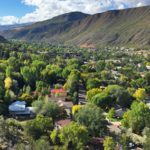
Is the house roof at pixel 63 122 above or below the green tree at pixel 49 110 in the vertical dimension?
below

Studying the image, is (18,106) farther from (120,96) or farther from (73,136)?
(120,96)

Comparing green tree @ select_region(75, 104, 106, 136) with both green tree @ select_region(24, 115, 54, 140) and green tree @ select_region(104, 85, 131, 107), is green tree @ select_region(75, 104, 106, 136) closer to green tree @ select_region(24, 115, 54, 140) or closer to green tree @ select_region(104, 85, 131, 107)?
green tree @ select_region(24, 115, 54, 140)

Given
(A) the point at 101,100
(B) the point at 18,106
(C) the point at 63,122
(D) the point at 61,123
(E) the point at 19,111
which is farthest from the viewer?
(A) the point at 101,100

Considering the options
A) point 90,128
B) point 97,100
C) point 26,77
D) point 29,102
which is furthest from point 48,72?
point 90,128

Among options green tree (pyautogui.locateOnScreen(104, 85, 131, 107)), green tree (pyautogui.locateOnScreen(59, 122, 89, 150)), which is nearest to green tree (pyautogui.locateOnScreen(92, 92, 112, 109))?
green tree (pyautogui.locateOnScreen(104, 85, 131, 107))

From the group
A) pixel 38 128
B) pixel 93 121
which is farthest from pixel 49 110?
pixel 93 121

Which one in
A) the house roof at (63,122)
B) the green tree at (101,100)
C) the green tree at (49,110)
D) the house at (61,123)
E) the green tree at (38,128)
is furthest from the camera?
the green tree at (101,100)

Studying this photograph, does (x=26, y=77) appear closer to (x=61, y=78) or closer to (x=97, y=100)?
(x=61, y=78)

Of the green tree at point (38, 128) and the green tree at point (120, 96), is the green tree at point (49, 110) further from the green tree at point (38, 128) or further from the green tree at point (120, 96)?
the green tree at point (120, 96)

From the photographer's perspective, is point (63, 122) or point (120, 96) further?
point (120, 96)

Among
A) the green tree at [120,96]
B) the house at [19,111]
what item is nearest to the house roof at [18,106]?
the house at [19,111]
